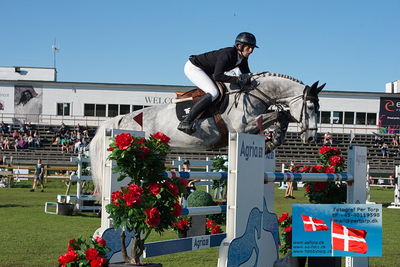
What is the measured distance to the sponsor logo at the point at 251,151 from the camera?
196 inches

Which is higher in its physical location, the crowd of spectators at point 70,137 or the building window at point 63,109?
the building window at point 63,109

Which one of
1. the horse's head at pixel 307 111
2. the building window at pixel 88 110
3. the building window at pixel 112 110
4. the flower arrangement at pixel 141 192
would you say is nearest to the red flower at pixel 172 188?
the flower arrangement at pixel 141 192

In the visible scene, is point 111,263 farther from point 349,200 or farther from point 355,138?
point 355,138

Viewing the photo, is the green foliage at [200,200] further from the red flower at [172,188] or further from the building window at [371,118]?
the building window at [371,118]

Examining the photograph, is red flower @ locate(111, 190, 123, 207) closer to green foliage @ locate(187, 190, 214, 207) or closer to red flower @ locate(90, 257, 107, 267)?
red flower @ locate(90, 257, 107, 267)

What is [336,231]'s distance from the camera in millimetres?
5441

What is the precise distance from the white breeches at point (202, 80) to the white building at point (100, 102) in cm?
3417

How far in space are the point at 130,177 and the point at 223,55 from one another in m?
2.44

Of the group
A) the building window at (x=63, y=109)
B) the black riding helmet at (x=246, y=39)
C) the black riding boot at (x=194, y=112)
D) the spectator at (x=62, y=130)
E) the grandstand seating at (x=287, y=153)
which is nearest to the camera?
the black riding helmet at (x=246, y=39)

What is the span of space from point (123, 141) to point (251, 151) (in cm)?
142

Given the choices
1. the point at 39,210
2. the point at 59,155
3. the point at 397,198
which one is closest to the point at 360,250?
the point at 39,210

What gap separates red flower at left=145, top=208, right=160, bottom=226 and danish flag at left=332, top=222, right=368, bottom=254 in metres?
2.01

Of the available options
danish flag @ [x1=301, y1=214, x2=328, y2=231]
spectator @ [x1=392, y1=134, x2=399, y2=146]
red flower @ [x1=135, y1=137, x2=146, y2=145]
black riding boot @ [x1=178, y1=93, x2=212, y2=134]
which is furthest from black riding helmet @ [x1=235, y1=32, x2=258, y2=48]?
spectator @ [x1=392, y1=134, x2=399, y2=146]

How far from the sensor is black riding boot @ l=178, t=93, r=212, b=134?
6.45 metres
